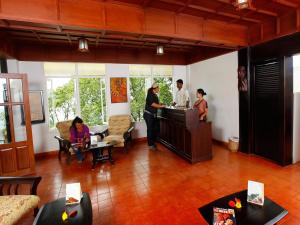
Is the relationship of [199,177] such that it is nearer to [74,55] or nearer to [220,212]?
[220,212]

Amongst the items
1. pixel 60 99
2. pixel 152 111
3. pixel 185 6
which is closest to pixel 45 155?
pixel 60 99

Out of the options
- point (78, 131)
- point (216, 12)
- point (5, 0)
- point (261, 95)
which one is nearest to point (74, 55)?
point (78, 131)

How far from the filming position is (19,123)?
3.67m

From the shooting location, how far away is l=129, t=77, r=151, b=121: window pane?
5714 millimetres

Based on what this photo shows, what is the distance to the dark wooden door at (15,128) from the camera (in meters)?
3.43

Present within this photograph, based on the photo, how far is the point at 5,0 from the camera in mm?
2215

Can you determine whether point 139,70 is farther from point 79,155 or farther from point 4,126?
point 4,126

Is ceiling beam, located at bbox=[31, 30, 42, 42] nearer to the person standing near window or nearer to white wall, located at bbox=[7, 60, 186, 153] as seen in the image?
white wall, located at bbox=[7, 60, 186, 153]

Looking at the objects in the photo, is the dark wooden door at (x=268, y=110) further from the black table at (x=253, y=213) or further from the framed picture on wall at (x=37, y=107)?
the framed picture on wall at (x=37, y=107)

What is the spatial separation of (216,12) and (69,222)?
3.60 m

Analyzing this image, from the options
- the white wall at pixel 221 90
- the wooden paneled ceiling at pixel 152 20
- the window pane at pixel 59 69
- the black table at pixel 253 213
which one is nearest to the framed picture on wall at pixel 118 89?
the window pane at pixel 59 69

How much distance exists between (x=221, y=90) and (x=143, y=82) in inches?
91.8

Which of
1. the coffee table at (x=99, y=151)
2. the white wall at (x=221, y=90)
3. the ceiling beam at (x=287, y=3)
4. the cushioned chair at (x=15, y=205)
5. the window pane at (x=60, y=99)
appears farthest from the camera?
the window pane at (x=60, y=99)

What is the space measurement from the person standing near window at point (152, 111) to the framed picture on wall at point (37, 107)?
2.63m
